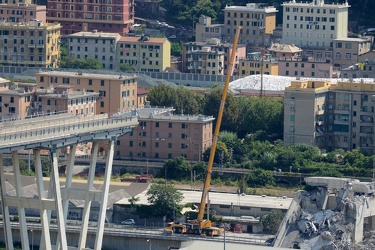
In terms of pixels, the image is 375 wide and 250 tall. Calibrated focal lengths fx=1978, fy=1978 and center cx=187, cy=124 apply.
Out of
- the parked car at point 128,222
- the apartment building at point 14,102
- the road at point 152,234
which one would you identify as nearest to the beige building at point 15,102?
the apartment building at point 14,102

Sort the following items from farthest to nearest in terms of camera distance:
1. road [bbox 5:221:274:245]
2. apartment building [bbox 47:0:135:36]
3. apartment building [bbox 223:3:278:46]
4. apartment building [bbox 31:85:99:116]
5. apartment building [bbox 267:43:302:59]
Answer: apartment building [bbox 47:0:135:36]
apartment building [bbox 223:3:278:46]
apartment building [bbox 267:43:302:59]
apartment building [bbox 31:85:99:116]
road [bbox 5:221:274:245]

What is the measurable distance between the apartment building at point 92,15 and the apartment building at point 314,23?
620 centimetres

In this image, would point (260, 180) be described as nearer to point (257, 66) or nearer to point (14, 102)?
point (14, 102)

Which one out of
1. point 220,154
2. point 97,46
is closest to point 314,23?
point 97,46

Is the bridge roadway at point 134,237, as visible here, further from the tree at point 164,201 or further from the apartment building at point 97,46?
the apartment building at point 97,46

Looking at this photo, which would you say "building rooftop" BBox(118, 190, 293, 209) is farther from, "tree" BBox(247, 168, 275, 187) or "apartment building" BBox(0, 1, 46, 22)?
"apartment building" BBox(0, 1, 46, 22)

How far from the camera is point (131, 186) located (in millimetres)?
45625

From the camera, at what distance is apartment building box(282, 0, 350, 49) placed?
63.4 meters

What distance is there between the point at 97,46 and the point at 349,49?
8.14 metres

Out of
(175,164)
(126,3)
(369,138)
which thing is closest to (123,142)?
(175,164)

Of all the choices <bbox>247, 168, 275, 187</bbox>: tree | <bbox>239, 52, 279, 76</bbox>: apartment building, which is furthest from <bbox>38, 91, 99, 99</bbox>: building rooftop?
<bbox>239, 52, 279, 76</bbox>: apartment building

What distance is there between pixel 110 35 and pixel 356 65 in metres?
9.08

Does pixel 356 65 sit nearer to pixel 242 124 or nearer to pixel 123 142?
pixel 242 124

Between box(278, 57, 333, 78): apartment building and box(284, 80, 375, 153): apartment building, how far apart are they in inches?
315
